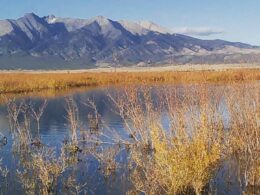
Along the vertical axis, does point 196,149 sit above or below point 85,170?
above

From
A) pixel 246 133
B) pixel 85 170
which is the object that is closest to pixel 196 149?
pixel 246 133

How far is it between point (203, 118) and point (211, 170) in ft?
4.23

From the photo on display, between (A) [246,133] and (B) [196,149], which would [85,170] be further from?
(B) [196,149]

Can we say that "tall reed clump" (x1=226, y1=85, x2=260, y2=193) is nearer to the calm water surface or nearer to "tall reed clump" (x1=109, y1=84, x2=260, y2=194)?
"tall reed clump" (x1=109, y1=84, x2=260, y2=194)

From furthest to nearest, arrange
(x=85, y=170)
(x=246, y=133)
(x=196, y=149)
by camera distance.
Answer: (x=85, y=170), (x=246, y=133), (x=196, y=149)

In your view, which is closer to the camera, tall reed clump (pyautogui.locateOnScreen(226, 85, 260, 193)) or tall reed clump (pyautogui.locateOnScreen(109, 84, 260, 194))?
tall reed clump (pyautogui.locateOnScreen(109, 84, 260, 194))

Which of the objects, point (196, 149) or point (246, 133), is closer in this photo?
point (196, 149)

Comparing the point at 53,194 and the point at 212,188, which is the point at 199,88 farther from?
the point at 53,194

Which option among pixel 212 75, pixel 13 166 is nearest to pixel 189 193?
pixel 13 166

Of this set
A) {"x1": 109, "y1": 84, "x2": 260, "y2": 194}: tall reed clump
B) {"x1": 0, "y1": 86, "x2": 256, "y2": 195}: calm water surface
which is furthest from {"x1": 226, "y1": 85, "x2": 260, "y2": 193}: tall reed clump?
{"x1": 0, "y1": 86, "x2": 256, "y2": 195}: calm water surface

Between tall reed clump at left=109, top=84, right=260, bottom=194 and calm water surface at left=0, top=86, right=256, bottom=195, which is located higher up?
tall reed clump at left=109, top=84, right=260, bottom=194

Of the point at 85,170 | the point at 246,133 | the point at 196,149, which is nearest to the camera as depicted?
the point at 196,149

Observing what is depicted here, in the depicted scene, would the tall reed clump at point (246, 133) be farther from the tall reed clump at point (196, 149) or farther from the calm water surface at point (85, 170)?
the calm water surface at point (85, 170)

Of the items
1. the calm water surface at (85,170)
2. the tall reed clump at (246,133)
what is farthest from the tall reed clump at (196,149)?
the calm water surface at (85,170)
